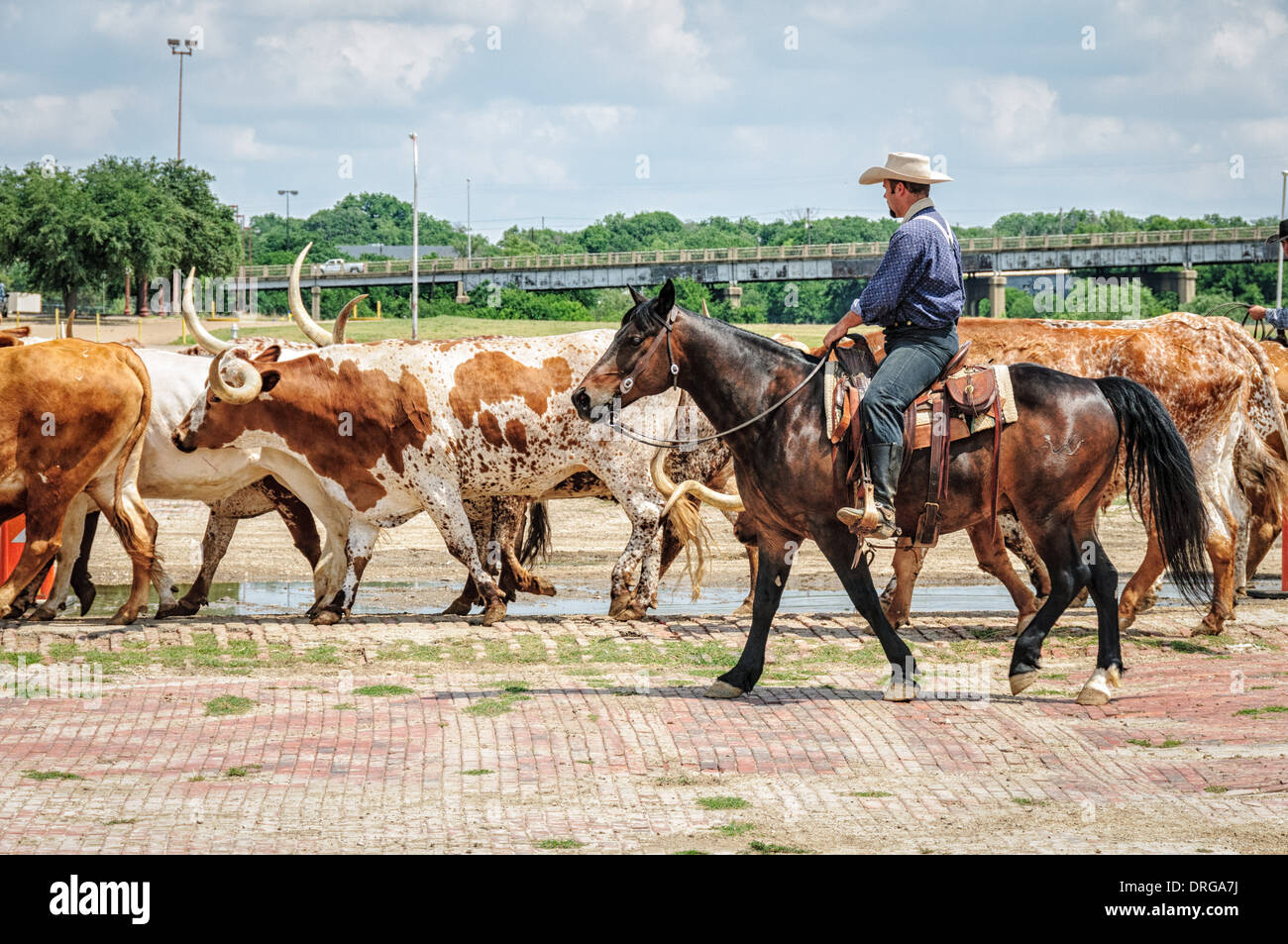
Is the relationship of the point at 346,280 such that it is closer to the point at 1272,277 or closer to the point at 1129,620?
the point at 1272,277

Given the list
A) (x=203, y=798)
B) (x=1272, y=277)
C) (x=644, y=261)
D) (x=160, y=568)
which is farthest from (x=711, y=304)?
(x=203, y=798)

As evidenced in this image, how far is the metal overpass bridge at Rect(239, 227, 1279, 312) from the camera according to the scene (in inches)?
3344

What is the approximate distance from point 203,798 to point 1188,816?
4467mm

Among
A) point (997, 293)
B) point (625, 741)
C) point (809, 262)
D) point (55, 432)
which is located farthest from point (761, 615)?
point (809, 262)

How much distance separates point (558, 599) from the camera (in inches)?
580

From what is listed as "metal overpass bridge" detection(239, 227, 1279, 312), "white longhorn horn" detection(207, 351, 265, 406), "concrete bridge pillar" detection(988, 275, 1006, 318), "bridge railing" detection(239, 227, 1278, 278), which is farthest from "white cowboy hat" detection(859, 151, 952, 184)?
"bridge railing" detection(239, 227, 1278, 278)

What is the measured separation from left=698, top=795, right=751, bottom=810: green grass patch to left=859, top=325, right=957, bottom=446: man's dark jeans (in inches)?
101

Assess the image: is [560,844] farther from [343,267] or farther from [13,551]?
[343,267]

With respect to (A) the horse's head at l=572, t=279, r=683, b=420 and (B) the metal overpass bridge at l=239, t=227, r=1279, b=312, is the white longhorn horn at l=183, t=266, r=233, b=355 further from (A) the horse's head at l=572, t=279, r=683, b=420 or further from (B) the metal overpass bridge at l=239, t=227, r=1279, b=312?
(B) the metal overpass bridge at l=239, t=227, r=1279, b=312

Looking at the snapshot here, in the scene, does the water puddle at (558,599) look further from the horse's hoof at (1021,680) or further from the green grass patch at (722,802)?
the green grass patch at (722,802)

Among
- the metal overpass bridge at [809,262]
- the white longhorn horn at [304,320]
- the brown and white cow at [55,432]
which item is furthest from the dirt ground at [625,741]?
the metal overpass bridge at [809,262]

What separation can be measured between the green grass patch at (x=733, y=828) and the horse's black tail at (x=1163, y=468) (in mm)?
3993

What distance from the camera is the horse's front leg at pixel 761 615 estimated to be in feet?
31.1

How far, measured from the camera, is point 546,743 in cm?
827
